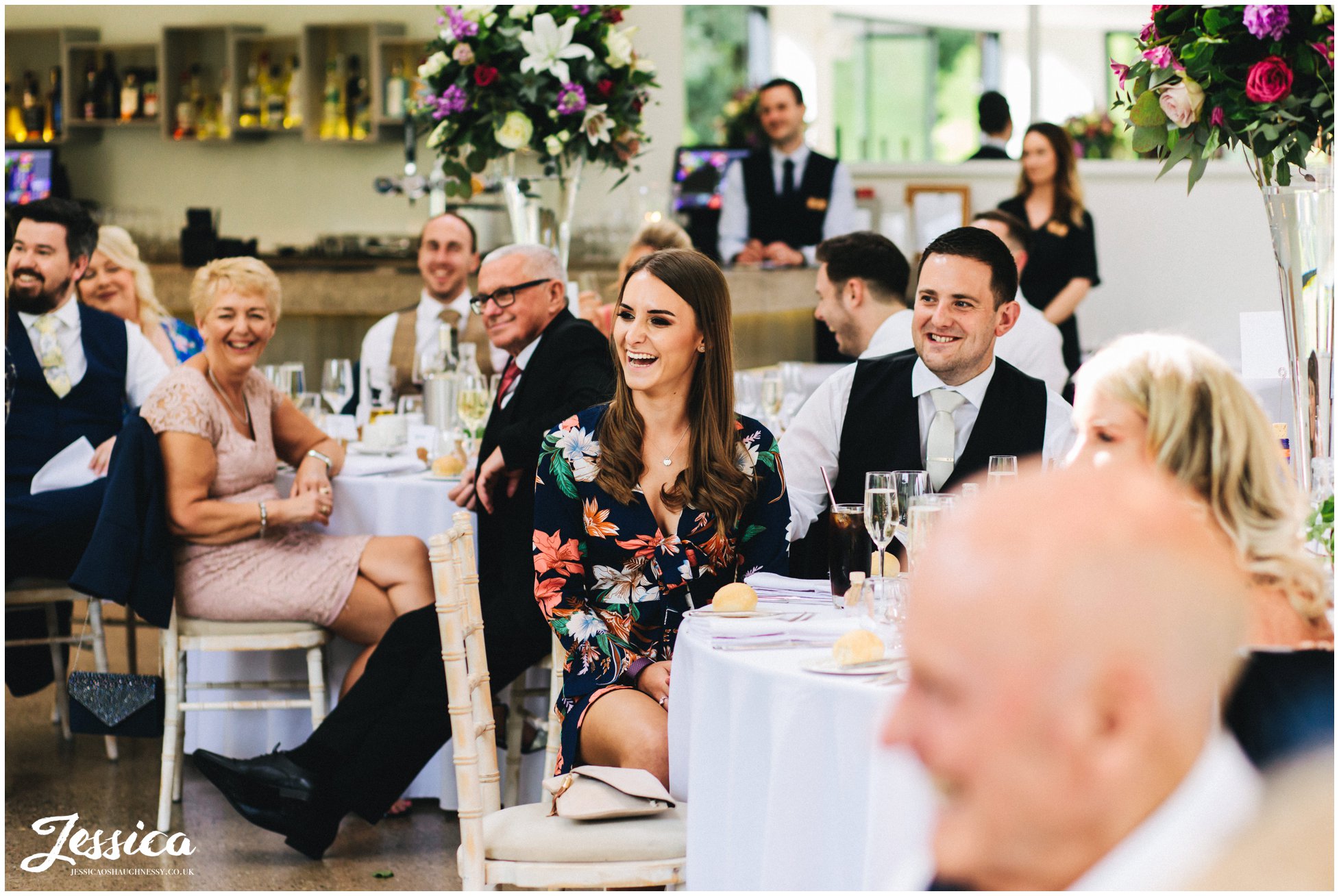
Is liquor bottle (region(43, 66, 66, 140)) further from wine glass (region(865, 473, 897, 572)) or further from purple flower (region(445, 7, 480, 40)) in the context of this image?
wine glass (region(865, 473, 897, 572))

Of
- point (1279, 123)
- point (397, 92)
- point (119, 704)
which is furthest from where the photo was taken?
point (397, 92)

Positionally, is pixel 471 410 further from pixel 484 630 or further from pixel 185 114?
pixel 185 114

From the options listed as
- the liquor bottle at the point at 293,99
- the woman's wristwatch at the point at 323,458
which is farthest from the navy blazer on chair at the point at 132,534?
the liquor bottle at the point at 293,99

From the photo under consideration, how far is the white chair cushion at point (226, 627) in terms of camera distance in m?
3.51

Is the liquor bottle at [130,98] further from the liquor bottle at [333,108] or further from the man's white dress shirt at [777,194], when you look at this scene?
the man's white dress shirt at [777,194]

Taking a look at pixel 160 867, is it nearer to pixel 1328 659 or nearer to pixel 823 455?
pixel 823 455

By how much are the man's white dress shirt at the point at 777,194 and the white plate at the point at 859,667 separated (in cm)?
516

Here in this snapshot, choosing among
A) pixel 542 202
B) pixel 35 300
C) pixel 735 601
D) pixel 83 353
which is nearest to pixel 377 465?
pixel 83 353

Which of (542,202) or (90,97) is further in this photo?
(90,97)

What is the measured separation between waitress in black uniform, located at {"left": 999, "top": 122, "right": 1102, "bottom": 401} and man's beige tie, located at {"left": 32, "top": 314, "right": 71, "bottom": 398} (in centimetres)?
425

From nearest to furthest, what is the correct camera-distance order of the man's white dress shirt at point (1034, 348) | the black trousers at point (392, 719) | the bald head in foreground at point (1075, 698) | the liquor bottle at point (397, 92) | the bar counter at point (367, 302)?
1. the bald head in foreground at point (1075, 698)
2. the black trousers at point (392, 719)
3. the man's white dress shirt at point (1034, 348)
4. the bar counter at point (367, 302)
5. the liquor bottle at point (397, 92)

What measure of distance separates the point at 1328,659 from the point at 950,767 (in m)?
0.90

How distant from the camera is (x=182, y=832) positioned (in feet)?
11.3

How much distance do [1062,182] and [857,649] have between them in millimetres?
5077
